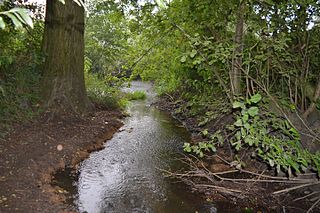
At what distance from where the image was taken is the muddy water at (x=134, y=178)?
11.5ft

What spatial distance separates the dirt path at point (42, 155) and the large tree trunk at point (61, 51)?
1.49ft

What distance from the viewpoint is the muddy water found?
11.5 ft

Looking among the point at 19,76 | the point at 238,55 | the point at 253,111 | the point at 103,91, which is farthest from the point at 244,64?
the point at 103,91

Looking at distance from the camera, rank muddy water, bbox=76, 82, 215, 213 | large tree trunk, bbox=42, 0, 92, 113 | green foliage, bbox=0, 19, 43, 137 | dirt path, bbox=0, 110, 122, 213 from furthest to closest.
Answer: large tree trunk, bbox=42, 0, 92, 113
green foliage, bbox=0, 19, 43, 137
muddy water, bbox=76, 82, 215, 213
dirt path, bbox=0, 110, 122, 213

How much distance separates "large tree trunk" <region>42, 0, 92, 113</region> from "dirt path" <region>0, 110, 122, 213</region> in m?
0.45

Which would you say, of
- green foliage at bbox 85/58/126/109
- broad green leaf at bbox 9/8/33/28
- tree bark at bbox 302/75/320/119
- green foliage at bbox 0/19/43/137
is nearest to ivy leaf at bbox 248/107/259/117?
tree bark at bbox 302/75/320/119

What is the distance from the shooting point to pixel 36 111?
5.29 metres

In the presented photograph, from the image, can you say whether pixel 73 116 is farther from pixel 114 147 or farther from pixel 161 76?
pixel 161 76

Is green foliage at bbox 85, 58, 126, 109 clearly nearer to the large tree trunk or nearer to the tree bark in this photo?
the large tree trunk

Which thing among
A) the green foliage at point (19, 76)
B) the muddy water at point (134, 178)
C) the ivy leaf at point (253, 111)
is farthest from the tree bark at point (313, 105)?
the green foliage at point (19, 76)

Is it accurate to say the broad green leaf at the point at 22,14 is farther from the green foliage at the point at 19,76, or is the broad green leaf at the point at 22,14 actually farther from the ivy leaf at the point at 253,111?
the green foliage at the point at 19,76

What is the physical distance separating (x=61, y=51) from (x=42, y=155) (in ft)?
7.80

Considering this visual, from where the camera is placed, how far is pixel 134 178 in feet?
14.0

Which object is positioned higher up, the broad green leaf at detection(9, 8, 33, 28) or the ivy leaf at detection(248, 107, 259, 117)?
the broad green leaf at detection(9, 8, 33, 28)
